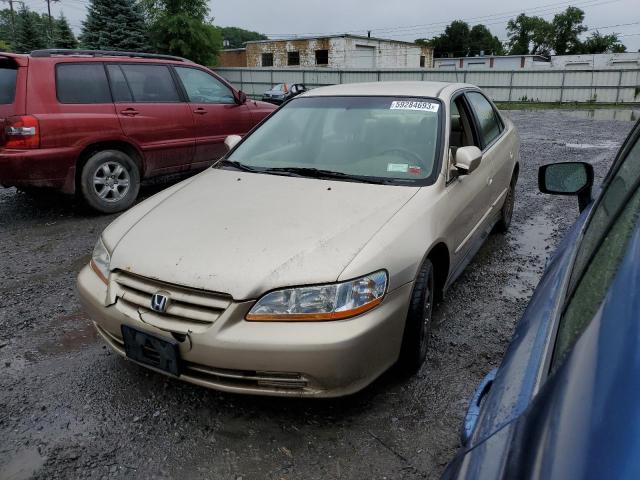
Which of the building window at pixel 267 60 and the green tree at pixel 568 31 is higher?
the green tree at pixel 568 31

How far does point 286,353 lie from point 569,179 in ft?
5.18

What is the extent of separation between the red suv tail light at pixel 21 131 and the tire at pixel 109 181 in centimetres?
62

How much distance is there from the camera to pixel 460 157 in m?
3.31

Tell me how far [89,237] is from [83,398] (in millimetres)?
2891

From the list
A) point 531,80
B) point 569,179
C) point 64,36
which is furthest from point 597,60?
point 569,179

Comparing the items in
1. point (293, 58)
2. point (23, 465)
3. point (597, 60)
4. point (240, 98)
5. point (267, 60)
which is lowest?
point (23, 465)

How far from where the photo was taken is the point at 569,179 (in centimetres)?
253

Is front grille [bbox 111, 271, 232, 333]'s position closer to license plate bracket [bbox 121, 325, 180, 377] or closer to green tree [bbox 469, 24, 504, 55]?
license plate bracket [bbox 121, 325, 180, 377]

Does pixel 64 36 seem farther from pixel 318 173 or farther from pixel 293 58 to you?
pixel 318 173

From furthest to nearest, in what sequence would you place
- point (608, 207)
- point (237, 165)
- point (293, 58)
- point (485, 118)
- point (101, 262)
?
1. point (293, 58)
2. point (485, 118)
3. point (237, 165)
4. point (101, 262)
5. point (608, 207)

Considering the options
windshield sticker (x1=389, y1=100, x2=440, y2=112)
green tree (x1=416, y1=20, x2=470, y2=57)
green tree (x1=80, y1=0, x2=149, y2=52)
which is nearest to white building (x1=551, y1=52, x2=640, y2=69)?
green tree (x1=416, y1=20, x2=470, y2=57)

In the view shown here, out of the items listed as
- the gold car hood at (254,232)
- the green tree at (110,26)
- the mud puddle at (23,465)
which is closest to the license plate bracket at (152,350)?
the gold car hood at (254,232)

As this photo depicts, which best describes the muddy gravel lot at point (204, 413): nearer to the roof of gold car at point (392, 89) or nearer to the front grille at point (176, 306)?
the front grille at point (176, 306)

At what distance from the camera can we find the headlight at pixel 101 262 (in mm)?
2723
